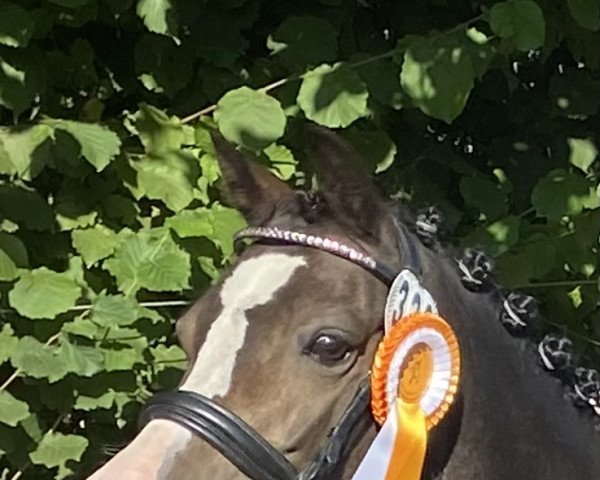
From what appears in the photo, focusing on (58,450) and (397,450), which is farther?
(58,450)

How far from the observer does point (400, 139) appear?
10.6ft

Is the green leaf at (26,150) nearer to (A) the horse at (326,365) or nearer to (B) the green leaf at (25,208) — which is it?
(B) the green leaf at (25,208)

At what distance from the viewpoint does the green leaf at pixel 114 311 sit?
2.79m

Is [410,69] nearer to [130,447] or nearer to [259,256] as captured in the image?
[259,256]

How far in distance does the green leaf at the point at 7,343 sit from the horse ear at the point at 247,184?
968 mm

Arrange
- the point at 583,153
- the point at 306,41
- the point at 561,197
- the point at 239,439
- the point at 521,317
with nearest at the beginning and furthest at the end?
the point at 239,439, the point at 521,317, the point at 561,197, the point at 306,41, the point at 583,153

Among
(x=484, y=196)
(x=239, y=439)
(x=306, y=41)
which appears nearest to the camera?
(x=239, y=439)

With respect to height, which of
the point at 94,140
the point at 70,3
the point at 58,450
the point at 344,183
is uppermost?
the point at 344,183

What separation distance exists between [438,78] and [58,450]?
119cm

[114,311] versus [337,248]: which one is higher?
[337,248]

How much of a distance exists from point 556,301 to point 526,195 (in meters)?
0.32

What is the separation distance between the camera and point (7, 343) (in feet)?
9.41

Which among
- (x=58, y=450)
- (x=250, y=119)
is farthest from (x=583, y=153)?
(x=58, y=450)

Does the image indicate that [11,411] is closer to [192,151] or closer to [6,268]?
[6,268]
